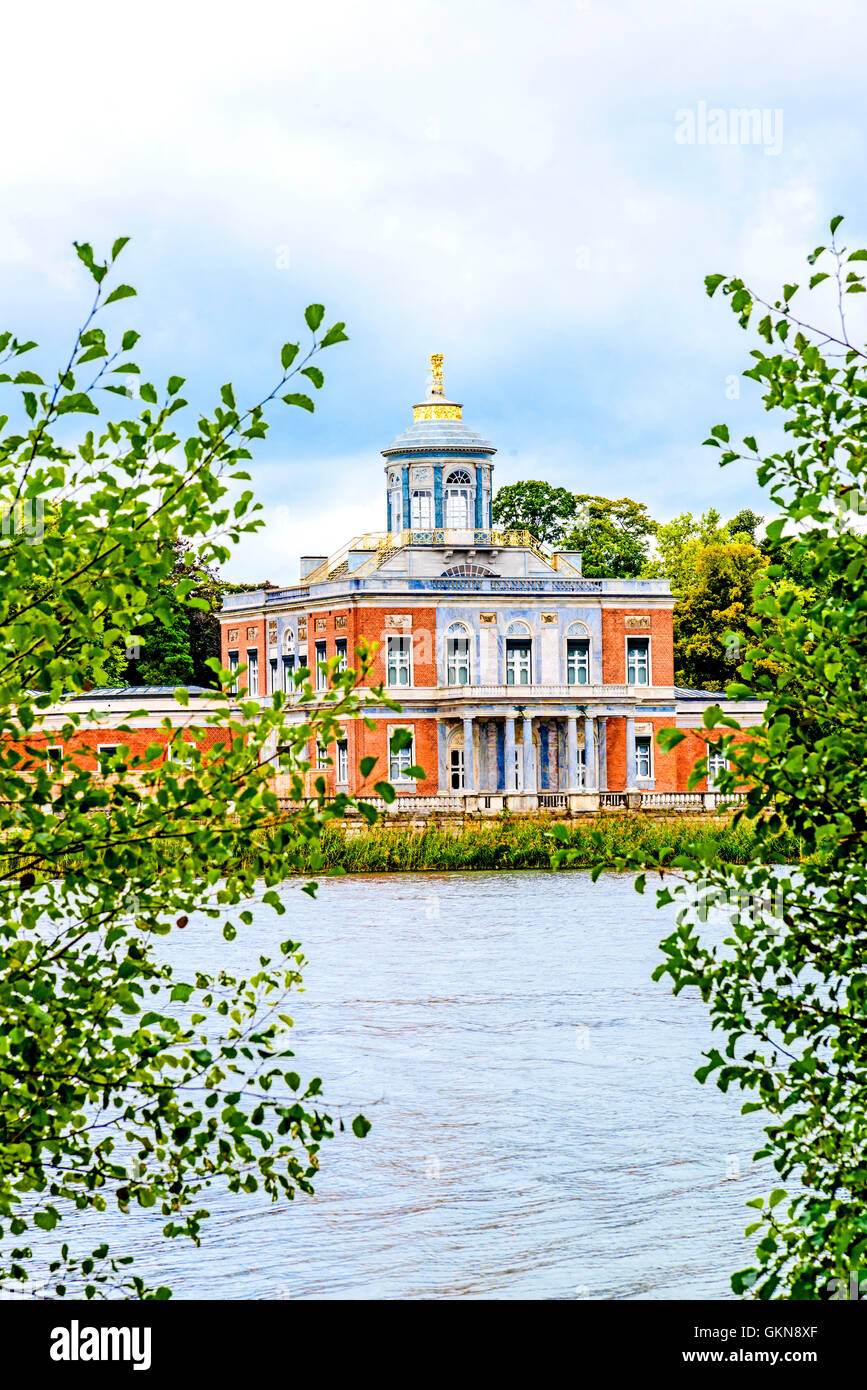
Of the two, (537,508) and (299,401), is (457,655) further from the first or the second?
(299,401)

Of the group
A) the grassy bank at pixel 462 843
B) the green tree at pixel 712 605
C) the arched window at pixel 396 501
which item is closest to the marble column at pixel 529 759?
the green tree at pixel 712 605

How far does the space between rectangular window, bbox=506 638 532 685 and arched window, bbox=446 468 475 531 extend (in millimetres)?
5658

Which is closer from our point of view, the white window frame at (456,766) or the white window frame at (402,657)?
the white window frame at (456,766)

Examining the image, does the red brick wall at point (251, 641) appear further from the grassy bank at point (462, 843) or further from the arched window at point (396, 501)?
the grassy bank at point (462, 843)

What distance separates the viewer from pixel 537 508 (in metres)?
78.5

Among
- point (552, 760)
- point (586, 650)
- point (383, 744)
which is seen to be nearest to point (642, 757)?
point (552, 760)

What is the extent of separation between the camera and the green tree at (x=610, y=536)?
249 ft

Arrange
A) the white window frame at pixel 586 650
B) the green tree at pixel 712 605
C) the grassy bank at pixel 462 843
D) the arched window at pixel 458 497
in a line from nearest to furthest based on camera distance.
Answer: the grassy bank at pixel 462 843 < the white window frame at pixel 586 650 < the arched window at pixel 458 497 < the green tree at pixel 712 605

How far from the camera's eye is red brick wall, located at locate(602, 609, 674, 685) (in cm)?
6438

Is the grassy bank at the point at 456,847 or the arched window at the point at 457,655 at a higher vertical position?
the arched window at the point at 457,655

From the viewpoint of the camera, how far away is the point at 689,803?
54906 millimetres

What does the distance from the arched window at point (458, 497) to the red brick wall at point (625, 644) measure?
678 centimetres

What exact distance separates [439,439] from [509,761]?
13084 millimetres

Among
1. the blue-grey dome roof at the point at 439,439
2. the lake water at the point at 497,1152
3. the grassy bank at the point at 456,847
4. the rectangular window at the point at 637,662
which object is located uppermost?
the blue-grey dome roof at the point at 439,439
